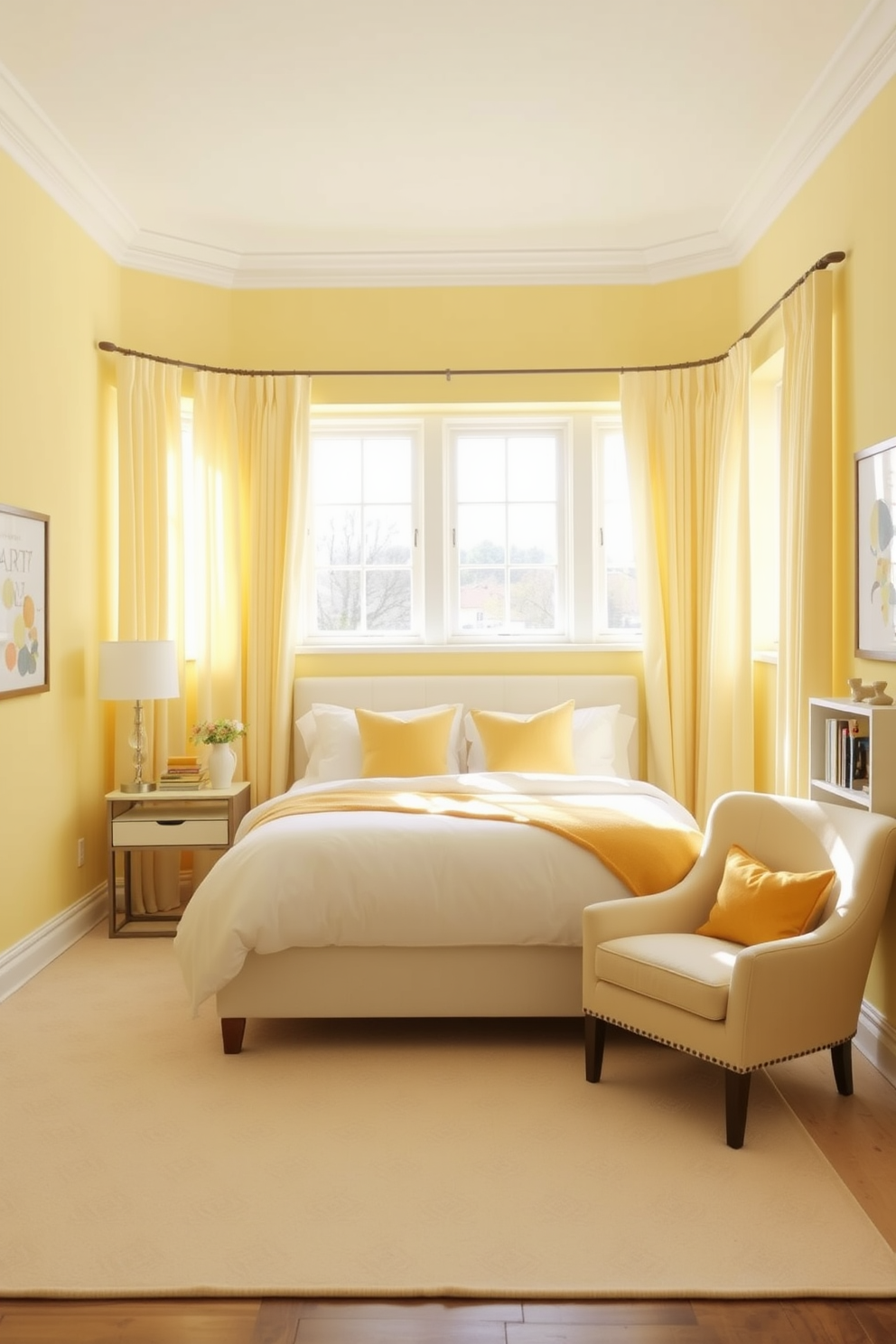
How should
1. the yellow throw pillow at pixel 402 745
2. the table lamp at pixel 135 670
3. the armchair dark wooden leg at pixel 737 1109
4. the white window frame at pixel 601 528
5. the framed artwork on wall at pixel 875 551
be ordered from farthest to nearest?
the white window frame at pixel 601 528, the yellow throw pillow at pixel 402 745, the table lamp at pixel 135 670, the framed artwork on wall at pixel 875 551, the armchair dark wooden leg at pixel 737 1109

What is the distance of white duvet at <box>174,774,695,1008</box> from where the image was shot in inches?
136

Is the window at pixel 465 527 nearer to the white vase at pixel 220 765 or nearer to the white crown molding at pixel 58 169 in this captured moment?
the white vase at pixel 220 765

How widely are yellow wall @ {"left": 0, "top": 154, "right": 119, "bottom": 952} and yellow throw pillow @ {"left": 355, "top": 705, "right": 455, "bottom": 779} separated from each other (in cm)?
133

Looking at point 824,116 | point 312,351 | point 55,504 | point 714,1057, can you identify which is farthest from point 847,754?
point 312,351

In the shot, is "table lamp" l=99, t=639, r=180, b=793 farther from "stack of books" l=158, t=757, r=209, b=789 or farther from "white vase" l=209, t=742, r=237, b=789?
"white vase" l=209, t=742, r=237, b=789

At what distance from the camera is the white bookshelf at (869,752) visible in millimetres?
3145

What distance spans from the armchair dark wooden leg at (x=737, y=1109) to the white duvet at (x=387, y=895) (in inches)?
29.7

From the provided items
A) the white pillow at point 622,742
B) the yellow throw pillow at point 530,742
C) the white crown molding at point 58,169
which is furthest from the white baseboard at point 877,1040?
the white crown molding at point 58,169

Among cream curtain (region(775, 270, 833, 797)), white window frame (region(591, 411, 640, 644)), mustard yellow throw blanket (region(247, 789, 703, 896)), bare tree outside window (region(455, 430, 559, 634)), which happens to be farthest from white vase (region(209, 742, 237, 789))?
cream curtain (region(775, 270, 833, 797))

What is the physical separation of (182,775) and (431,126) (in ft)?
10.0

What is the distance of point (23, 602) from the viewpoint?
4266 millimetres

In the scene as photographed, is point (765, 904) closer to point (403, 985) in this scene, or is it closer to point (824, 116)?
point (403, 985)

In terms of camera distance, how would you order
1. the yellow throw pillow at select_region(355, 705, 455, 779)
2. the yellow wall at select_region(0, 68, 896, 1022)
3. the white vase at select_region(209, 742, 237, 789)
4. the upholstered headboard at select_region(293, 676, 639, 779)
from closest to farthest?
the yellow wall at select_region(0, 68, 896, 1022) < the yellow throw pillow at select_region(355, 705, 455, 779) < the white vase at select_region(209, 742, 237, 789) < the upholstered headboard at select_region(293, 676, 639, 779)

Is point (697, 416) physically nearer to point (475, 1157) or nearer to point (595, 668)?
point (595, 668)
